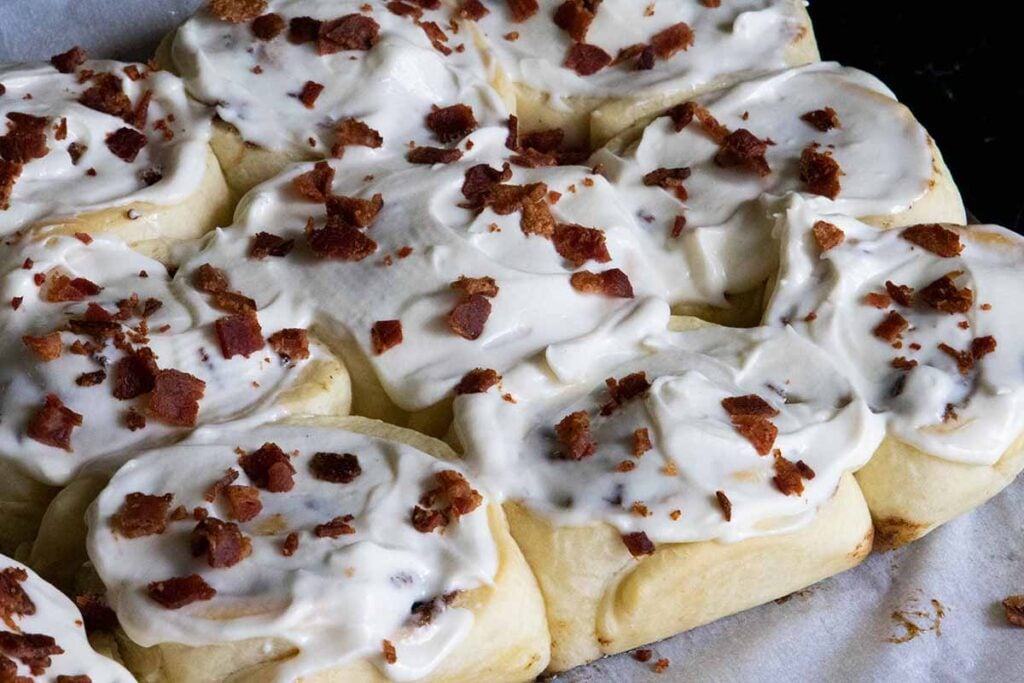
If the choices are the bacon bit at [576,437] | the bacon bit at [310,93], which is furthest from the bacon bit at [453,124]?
the bacon bit at [576,437]

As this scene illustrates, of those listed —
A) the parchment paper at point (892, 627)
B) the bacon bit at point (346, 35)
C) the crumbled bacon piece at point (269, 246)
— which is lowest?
the parchment paper at point (892, 627)

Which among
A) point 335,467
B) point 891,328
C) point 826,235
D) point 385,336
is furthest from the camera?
point 826,235

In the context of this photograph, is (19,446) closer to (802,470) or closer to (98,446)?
(98,446)

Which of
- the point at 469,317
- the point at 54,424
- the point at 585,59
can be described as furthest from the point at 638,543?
the point at 585,59

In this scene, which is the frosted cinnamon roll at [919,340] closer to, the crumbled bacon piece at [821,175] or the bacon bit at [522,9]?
the crumbled bacon piece at [821,175]

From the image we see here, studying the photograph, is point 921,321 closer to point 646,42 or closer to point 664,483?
point 664,483

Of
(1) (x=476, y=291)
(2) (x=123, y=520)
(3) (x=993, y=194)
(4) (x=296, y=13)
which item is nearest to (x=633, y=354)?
(1) (x=476, y=291)
